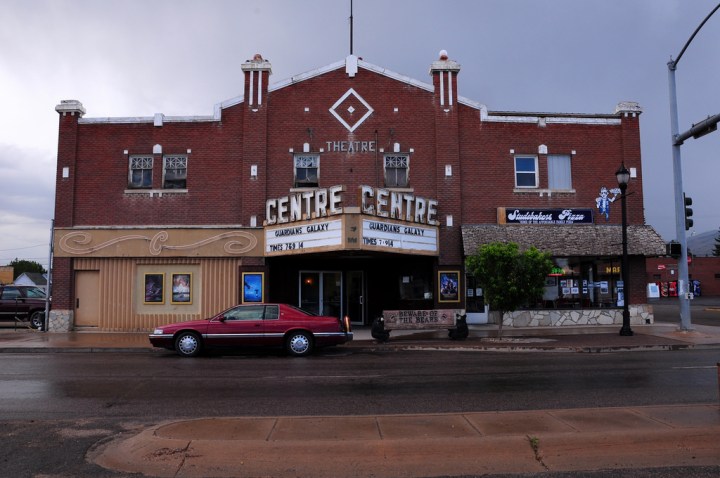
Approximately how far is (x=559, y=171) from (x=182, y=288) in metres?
15.7

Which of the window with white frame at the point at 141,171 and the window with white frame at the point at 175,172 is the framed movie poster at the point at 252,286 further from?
the window with white frame at the point at 141,171

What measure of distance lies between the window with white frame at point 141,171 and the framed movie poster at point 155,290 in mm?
3697

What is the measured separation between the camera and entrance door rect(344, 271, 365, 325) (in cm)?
2467

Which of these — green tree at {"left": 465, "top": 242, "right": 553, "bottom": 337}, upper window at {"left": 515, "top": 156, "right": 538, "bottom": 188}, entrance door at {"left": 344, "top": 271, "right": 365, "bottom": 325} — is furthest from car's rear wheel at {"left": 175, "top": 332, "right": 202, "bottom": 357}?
upper window at {"left": 515, "top": 156, "right": 538, "bottom": 188}

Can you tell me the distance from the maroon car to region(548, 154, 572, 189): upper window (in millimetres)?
12282

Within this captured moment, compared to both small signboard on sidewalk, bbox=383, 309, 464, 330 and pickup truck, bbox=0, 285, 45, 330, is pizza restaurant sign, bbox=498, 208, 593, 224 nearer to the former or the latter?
small signboard on sidewalk, bbox=383, 309, 464, 330

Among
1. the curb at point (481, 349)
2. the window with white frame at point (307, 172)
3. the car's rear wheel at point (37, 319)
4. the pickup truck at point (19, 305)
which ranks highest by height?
the window with white frame at point (307, 172)

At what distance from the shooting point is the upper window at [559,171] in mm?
23625

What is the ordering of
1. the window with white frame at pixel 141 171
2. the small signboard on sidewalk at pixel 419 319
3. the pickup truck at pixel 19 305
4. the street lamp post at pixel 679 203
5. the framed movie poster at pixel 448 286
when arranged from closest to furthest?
the small signboard on sidewalk at pixel 419 319, the street lamp post at pixel 679 203, the framed movie poster at pixel 448 286, the window with white frame at pixel 141 171, the pickup truck at pixel 19 305

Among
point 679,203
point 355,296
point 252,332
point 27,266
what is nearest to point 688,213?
point 679,203

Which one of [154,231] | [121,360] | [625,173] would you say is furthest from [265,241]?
[625,173]

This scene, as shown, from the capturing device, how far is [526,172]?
77.4 feet

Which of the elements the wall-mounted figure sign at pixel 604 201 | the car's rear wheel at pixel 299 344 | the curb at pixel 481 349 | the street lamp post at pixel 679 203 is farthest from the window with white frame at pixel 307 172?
the street lamp post at pixel 679 203

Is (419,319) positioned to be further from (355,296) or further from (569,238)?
(569,238)
